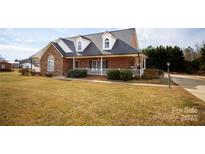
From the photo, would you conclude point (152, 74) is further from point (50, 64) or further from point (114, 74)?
point (50, 64)

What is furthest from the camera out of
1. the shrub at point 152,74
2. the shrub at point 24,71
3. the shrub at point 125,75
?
the shrub at point 152,74

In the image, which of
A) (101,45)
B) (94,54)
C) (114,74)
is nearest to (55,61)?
(94,54)

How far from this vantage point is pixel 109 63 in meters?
12.5

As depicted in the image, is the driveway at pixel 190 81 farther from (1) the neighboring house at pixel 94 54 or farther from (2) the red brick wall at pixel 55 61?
(2) the red brick wall at pixel 55 61

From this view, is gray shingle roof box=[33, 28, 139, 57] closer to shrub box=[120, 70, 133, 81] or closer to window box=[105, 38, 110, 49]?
window box=[105, 38, 110, 49]

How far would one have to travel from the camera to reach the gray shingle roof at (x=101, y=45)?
1140cm

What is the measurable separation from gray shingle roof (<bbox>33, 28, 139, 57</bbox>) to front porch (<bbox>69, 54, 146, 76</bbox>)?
0.46 metres

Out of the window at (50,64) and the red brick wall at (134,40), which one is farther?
the red brick wall at (134,40)

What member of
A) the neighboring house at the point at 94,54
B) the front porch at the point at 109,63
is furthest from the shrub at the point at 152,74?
the neighboring house at the point at 94,54

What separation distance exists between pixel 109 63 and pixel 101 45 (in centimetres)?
139

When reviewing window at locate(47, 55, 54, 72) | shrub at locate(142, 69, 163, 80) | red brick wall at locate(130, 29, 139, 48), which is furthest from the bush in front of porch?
window at locate(47, 55, 54, 72)
